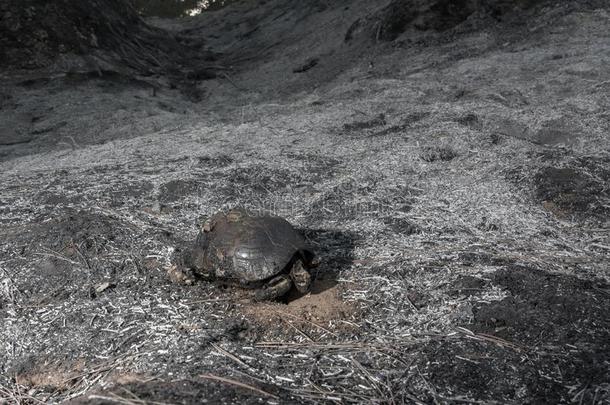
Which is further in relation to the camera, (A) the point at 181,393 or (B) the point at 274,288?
(B) the point at 274,288

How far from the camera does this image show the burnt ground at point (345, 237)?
3107 mm

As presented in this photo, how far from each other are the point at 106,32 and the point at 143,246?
12.7 m

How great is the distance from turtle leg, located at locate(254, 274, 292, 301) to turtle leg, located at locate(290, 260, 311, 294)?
69mm

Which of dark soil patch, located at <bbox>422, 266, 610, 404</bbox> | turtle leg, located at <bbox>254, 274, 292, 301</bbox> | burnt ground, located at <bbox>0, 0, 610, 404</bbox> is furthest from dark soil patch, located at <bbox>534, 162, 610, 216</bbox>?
turtle leg, located at <bbox>254, 274, 292, 301</bbox>

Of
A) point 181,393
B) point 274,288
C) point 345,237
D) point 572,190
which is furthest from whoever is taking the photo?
point 572,190

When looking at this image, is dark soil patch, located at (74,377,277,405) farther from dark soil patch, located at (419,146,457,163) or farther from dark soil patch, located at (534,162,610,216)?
dark soil patch, located at (419,146,457,163)

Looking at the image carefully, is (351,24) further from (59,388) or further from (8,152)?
(59,388)

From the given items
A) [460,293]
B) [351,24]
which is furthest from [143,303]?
[351,24]

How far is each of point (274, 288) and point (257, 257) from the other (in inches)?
10.0

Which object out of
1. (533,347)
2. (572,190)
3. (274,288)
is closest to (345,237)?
(274,288)

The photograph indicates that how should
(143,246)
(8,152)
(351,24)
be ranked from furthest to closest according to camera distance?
(351,24) < (8,152) < (143,246)

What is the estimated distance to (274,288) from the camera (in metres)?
3.73

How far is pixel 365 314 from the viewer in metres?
3.69

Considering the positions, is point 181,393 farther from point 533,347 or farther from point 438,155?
point 438,155
